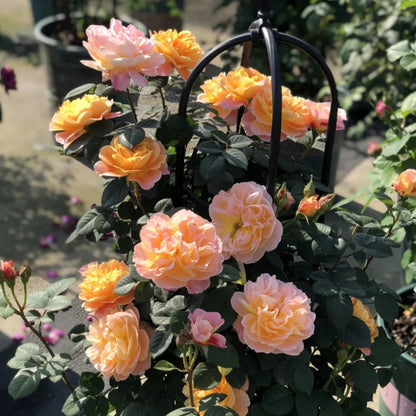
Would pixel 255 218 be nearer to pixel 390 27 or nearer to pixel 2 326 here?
pixel 2 326

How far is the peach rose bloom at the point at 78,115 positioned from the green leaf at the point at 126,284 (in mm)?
253

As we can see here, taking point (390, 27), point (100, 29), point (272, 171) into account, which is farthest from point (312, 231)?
point (390, 27)

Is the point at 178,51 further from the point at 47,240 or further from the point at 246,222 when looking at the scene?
the point at 47,240

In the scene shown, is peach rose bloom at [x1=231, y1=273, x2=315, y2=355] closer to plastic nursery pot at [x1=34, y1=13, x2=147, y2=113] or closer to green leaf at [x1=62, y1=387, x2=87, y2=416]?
green leaf at [x1=62, y1=387, x2=87, y2=416]

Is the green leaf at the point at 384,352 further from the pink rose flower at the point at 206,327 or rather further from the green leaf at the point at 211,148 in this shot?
the green leaf at the point at 211,148

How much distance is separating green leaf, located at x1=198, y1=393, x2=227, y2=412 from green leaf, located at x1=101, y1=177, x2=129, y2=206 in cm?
35

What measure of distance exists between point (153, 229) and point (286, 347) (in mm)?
260

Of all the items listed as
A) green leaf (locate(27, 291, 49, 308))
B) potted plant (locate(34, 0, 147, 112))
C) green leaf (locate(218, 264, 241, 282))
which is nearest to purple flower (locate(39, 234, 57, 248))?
potted plant (locate(34, 0, 147, 112))

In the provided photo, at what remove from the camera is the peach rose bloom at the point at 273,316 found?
2.89ft

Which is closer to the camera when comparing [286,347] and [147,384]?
[286,347]

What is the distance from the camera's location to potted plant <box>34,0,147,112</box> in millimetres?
3416

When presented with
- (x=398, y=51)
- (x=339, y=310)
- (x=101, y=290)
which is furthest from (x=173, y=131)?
(x=398, y=51)

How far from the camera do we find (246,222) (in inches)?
36.2

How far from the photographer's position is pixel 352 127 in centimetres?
347
